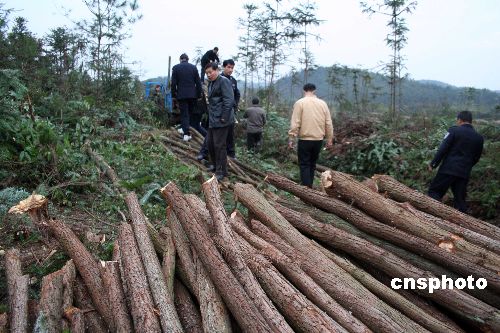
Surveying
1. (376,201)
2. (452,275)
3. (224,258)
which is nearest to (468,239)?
(452,275)

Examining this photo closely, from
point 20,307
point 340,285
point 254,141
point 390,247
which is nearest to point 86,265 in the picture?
point 20,307

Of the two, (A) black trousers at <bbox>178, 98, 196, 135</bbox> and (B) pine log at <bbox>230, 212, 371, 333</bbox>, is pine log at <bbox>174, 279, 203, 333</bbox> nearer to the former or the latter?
(B) pine log at <bbox>230, 212, 371, 333</bbox>

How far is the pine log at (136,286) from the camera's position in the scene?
290cm

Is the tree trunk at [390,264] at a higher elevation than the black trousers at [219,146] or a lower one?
lower

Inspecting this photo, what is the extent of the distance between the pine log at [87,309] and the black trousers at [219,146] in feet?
13.6

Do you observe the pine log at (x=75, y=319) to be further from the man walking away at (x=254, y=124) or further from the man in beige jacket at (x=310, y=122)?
the man walking away at (x=254, y=124)

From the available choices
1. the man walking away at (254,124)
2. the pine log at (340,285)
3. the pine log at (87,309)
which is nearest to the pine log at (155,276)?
the pine log at (87,309)

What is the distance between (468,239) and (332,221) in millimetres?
1450

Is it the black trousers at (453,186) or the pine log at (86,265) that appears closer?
the pine log at (86,265)

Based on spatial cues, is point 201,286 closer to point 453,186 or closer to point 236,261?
point 236,261

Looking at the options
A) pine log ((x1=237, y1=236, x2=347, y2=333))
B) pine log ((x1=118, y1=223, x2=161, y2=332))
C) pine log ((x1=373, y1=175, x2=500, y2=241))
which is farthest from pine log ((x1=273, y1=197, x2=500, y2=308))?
pine log ((x1=118, y1=223, x2=161, y2=332))

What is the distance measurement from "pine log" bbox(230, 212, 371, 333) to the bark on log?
0.57 m

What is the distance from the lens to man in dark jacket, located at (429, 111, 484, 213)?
6520 millimetres

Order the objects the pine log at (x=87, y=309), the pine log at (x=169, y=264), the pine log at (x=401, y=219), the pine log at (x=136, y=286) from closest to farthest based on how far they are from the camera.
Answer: the pine log at (x=136, y=286) → the pine log at (x=87, y=309) → the pine log at (x=169, y=264) → the pine log at (x=401, y=219)
